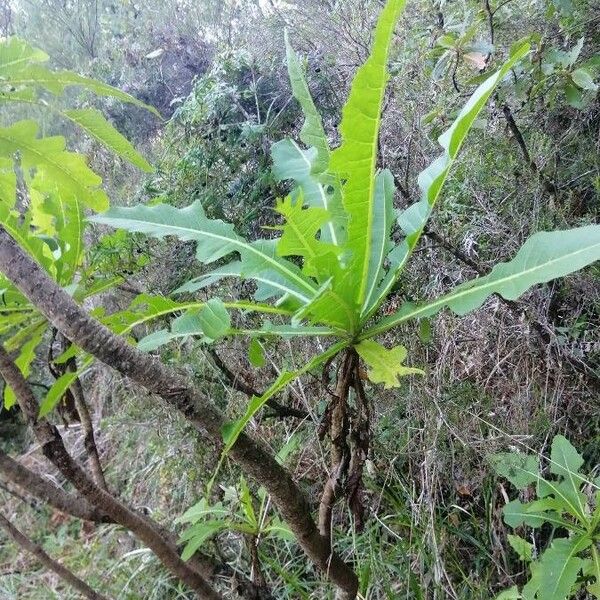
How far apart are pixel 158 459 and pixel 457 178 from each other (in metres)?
1.85

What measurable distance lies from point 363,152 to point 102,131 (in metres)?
0.37

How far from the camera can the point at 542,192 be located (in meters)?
1.76

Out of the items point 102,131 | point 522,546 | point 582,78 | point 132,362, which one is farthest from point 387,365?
point 582,78

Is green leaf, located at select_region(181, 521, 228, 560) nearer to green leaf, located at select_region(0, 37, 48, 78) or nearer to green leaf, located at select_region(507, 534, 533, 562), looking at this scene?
green leaf, located at select_region(507, 534, 533, 562)

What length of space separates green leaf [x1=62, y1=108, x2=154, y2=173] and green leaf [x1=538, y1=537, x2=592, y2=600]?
1.11 meters

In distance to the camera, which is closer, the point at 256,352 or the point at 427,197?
the point at 427,197

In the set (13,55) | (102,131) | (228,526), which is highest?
(13,55)

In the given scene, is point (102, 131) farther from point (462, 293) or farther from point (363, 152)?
point (462, 293)

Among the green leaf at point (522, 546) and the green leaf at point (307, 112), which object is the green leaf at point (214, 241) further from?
the green leaf at point (522, 546)

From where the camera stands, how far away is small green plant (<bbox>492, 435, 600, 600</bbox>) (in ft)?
3.69

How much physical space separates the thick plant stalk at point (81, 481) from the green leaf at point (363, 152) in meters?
0.58

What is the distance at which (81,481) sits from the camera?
97cm

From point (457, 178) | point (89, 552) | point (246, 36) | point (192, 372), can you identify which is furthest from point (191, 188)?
point (89, 552)

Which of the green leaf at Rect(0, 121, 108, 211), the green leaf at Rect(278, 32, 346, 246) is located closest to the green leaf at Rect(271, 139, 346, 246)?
the green leaf at Rect(278, 32, 346, 246)
